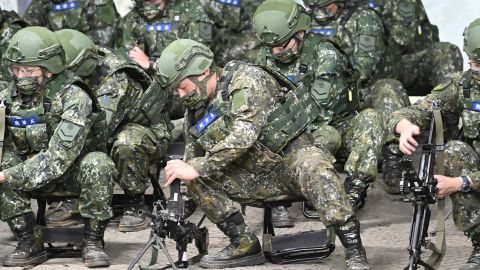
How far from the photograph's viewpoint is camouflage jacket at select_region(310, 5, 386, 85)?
1131 cm

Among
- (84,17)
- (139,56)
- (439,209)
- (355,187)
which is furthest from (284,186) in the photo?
(84,17)

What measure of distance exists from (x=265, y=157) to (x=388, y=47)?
2644mm

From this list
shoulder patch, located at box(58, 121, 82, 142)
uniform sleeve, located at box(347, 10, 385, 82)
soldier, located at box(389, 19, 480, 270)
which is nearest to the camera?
Answer: soldier, located at box(389, 19, 480, 270)

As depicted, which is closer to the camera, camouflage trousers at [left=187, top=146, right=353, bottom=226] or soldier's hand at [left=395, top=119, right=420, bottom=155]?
soldier's hand at [left=395, top=119, right=420, bottom=155]

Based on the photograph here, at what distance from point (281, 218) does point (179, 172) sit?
5.98ft

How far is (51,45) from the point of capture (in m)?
9.62

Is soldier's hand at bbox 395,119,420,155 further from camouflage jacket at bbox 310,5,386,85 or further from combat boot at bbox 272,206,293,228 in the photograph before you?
camouflage jacket at bbox 310,5,386,85

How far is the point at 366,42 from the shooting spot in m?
11.3

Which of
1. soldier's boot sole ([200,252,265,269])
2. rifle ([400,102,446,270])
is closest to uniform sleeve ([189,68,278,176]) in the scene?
soldier's boot sole ([200,252,265,269])

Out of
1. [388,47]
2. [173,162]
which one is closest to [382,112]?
[388,47]

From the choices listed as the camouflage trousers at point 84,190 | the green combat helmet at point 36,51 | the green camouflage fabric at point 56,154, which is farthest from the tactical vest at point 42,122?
the camouflage trousers at point 84,190

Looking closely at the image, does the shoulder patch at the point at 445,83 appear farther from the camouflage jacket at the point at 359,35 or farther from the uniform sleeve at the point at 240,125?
the camouflage jacket at the point at 359,35

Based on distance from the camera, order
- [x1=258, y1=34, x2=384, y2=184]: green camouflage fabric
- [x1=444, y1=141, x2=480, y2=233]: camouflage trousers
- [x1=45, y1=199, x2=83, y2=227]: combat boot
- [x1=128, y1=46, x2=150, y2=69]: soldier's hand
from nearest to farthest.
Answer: [x1=444, y1=141, x2=480, y2=233]: camouflage trousers
[x1=258, y1=34, x2=384, y2=184]: green camouflage fabric
[x1=45, y1=199, x2=83, y2=227]: combat boot
[x1=128, y1=46, x2=150, y2=69]: soldier's hand

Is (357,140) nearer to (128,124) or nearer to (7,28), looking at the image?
(128,124)
